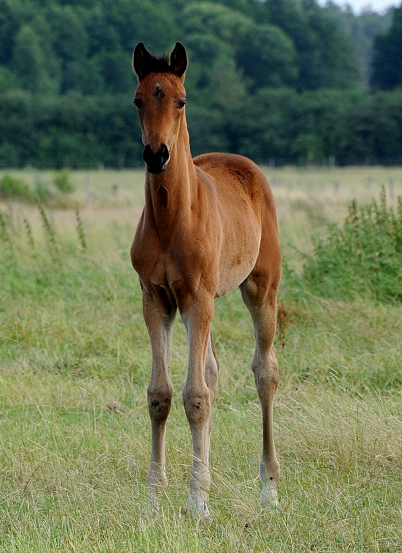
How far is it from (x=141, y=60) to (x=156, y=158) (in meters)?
0.63

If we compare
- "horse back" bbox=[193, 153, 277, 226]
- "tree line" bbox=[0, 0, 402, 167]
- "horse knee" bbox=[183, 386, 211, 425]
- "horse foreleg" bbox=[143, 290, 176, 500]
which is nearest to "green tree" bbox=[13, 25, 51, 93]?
"tree line" bbox=[0, 0, 402, 167]

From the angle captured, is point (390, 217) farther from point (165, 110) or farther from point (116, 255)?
point (165, 110)

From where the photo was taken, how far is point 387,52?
233 ft

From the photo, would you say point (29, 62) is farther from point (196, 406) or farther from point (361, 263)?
point (196, 406)

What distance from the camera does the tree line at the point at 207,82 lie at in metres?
46.8

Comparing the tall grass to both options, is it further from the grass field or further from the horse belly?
the horse belly

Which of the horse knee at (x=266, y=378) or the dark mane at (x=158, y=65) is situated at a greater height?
the dark mane at (x=158, y=65)

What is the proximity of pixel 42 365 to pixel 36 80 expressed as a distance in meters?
57.7

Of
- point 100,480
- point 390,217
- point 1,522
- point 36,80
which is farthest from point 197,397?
point 36,80

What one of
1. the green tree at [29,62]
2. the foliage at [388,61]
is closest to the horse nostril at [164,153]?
the green tree at [29,62]

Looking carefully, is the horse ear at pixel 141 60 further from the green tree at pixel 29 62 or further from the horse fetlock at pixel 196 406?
the green tree at pixel 29 62

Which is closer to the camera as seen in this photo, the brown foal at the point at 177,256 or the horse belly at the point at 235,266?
the brown foal at the point at 177,256

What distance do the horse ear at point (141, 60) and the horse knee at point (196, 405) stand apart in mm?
1569

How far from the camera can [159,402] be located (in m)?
4.07
